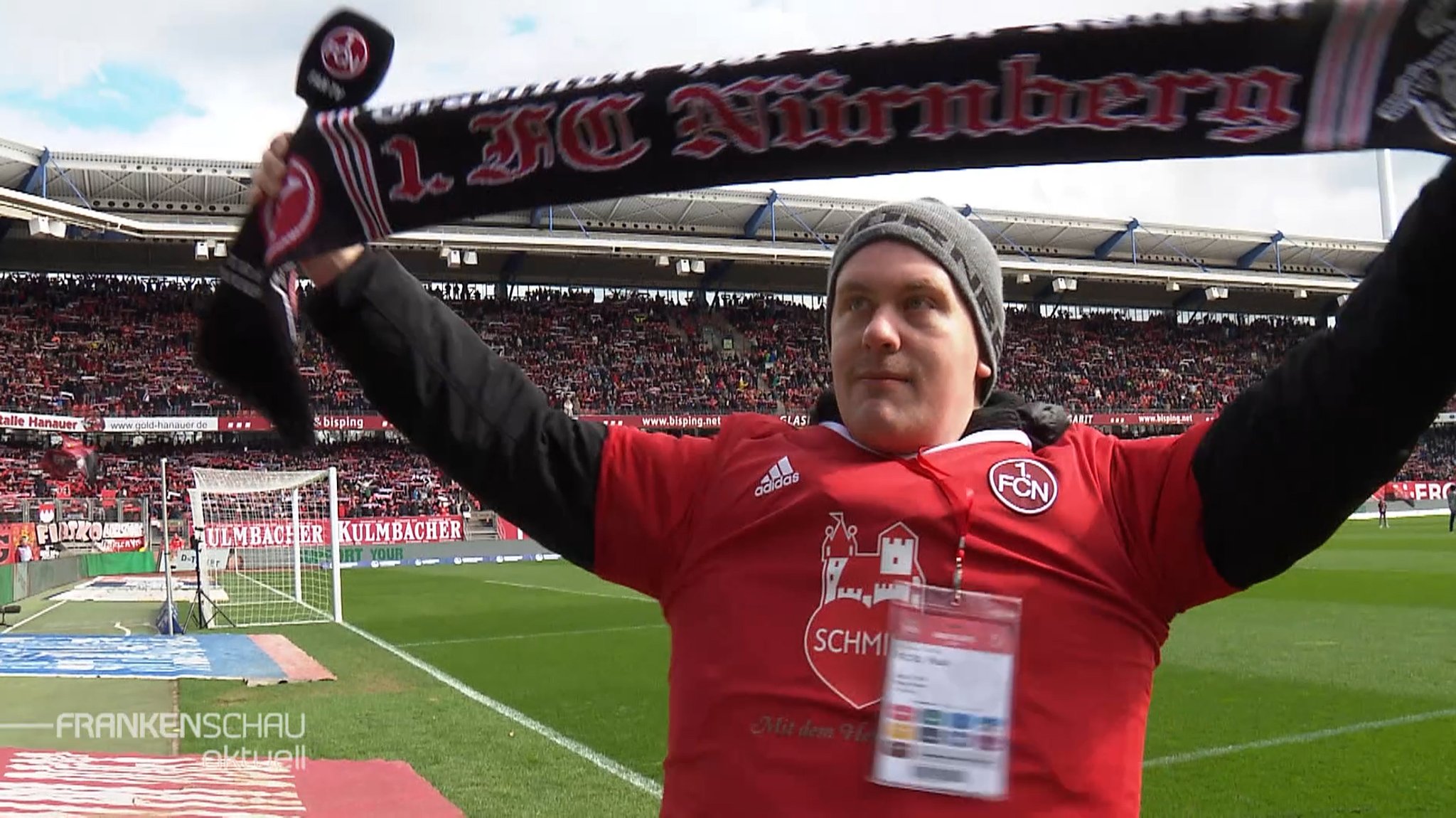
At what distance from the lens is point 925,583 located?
1.58 m

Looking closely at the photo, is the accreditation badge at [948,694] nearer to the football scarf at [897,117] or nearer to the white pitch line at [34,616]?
the football scarf at [897,117]

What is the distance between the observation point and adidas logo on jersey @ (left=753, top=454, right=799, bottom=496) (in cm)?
168

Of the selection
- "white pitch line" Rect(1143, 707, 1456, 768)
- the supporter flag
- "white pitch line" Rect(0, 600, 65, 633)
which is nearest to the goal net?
"white pitch line" Rect(0, 600, 65, 633)

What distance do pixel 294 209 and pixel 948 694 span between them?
48.5 inches

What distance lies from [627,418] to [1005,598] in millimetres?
32898

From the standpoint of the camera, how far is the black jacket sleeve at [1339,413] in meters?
1.33

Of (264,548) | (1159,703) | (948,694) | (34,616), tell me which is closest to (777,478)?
(948,694)

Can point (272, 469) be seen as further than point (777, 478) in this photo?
Yes

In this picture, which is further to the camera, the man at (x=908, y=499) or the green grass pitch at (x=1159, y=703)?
the green grass pitch at (x=1159, y=703)

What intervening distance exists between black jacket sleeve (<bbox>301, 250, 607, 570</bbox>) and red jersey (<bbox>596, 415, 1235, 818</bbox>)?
0.24m

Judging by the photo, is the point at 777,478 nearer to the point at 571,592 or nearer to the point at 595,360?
the point at 571,592

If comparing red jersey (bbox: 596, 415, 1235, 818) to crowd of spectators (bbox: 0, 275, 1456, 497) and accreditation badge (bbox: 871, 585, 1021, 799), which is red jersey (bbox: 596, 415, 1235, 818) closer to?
accreditation badge (bbox: 871, 585, 1021, 799)

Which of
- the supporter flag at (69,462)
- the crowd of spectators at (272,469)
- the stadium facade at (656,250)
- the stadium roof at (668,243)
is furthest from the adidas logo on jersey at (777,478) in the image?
the supporter flag at (69,462)

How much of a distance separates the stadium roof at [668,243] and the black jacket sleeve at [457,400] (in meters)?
20.7
